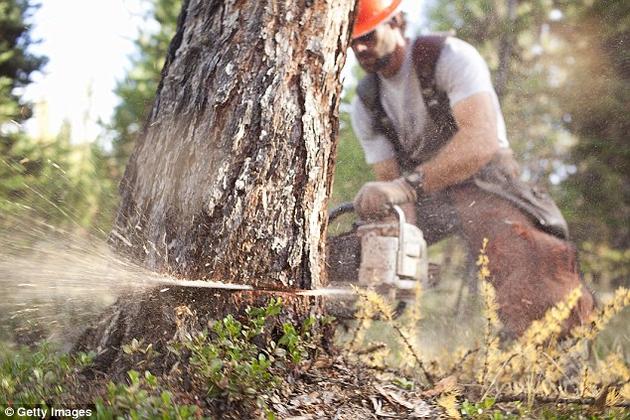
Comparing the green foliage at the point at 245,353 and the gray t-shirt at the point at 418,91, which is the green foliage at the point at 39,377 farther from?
the gray t-shirt at the point at 418,91

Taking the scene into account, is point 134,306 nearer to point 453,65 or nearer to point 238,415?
point 238,415

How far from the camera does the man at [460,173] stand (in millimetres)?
3092

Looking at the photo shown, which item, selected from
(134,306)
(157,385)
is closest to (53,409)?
(157,385)

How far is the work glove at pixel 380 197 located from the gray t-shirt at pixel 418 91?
142 mm

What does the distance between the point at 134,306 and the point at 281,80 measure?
915 mm

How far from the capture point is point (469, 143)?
122 inches

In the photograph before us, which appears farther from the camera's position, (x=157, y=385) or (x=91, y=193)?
(x=91, y=193)

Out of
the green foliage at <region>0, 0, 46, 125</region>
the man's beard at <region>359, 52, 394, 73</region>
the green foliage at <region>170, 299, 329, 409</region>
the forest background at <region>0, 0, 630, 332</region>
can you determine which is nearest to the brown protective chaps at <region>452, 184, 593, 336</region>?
the forest background at <region>0, 0, 630, 332</region>

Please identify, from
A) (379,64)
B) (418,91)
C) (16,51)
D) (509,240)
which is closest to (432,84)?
(418,91)

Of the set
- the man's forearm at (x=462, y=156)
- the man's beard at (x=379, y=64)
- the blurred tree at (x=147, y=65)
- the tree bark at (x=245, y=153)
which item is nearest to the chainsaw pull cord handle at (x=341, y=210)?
the man's forearm at (x=462, y=156)

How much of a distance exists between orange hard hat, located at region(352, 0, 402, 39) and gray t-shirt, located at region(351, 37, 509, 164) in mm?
222

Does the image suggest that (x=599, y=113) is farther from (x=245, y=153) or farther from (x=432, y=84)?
(x=245, y=153)

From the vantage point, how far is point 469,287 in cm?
322

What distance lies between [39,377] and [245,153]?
0.92m
